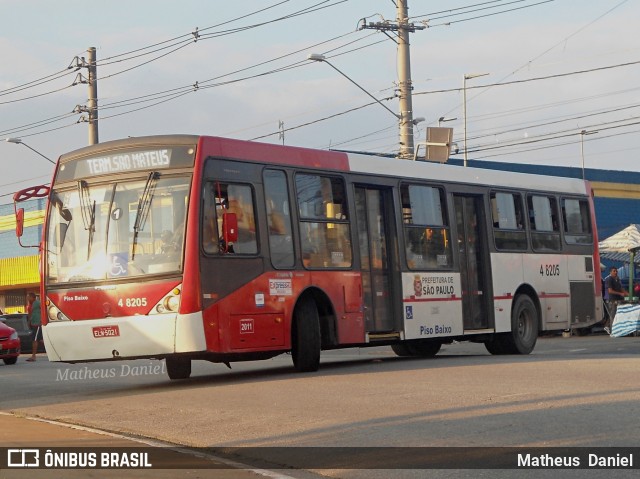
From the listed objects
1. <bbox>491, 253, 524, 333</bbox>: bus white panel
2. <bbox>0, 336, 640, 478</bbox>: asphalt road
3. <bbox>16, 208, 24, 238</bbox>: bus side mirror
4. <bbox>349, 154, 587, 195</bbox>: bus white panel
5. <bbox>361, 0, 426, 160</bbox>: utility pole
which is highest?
<bbox>361, 0, 426, 160</bbox>: utility pole

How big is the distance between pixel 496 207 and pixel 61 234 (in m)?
8.40

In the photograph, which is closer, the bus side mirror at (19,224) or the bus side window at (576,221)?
the bus side mirror at (19,224)

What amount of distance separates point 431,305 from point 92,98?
2402 centimetres

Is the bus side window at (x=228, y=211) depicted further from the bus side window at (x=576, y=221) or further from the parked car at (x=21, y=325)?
the parked car at (x=21, y=325)

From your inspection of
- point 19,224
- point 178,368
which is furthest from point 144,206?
point 178,368

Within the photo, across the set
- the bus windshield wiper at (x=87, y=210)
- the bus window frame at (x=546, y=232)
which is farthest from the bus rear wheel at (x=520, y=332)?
the bus windshield wiper at (x=87, y=210)

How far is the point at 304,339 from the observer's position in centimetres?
1728

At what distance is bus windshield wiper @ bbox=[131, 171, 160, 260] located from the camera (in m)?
16.0

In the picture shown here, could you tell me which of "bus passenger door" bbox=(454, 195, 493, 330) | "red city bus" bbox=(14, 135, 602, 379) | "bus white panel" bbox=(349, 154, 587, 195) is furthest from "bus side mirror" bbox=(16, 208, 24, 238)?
"bus passenger door" bbox=(454, 195, 493, 330)

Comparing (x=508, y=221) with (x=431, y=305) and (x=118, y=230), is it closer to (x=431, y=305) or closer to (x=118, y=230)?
(x=431, y=305)

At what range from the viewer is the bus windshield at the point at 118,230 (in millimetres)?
15914

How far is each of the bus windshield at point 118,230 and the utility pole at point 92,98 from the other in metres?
22.5

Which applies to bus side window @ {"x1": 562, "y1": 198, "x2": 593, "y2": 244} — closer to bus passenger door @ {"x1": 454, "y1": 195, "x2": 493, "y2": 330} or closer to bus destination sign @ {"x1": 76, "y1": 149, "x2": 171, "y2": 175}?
bus passenger door @ {"x1": 454, "y1": 195, "x2": 493, "y2": 330}

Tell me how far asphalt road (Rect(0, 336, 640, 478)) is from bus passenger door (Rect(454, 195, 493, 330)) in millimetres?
1848
